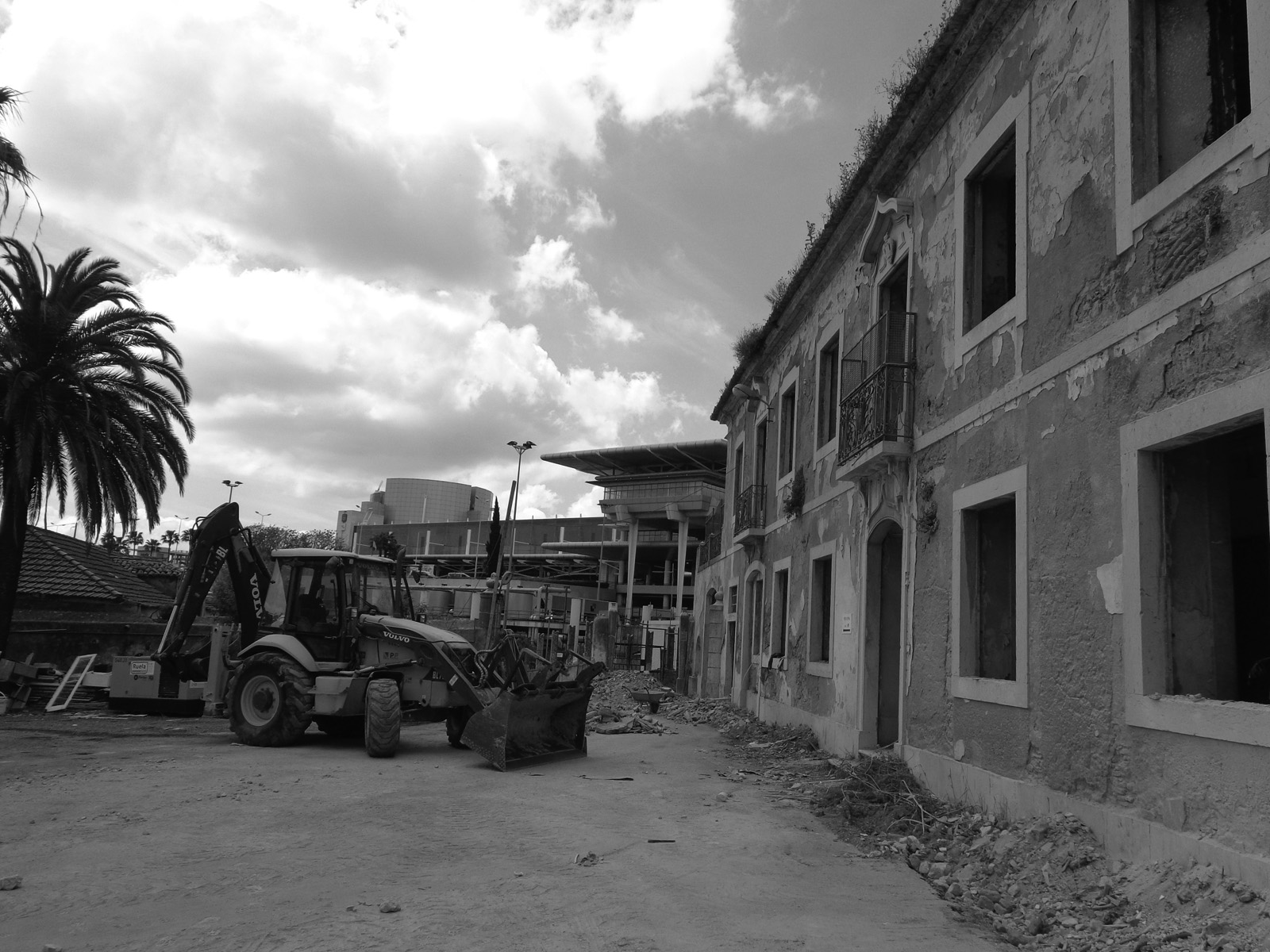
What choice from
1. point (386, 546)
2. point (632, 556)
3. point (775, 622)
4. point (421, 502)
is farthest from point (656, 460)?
point (421, 502)

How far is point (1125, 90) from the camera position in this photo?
655 cm

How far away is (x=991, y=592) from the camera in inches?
341

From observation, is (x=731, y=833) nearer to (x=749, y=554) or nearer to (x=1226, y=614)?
(x=1226, y=614)

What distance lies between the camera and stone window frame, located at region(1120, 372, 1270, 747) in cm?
529

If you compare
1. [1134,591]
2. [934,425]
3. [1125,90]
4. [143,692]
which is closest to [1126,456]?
[1134,591]

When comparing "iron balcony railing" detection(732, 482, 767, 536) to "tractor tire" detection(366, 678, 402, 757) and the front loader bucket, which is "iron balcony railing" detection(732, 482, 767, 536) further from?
"tractor tire" detection(366, 678, 402, 757)

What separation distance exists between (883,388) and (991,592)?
2689 millimetres

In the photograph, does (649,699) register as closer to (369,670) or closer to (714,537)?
(714,537)

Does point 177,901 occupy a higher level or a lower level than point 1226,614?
lower

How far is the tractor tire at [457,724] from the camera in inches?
493

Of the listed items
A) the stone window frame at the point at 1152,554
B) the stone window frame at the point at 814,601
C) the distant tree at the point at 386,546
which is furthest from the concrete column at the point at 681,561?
the stone window frame at the point at 1152,554

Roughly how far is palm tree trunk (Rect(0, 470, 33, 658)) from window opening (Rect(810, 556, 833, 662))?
42.3 ft

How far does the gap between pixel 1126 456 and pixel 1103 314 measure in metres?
1.11

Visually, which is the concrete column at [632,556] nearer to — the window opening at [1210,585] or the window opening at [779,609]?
the window opening at [779,609]
